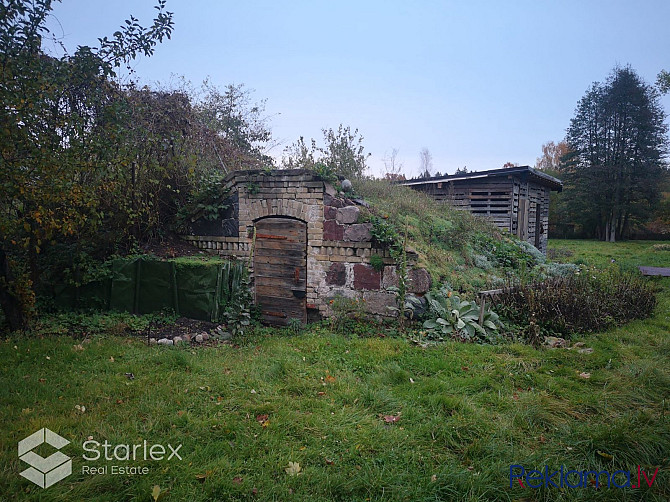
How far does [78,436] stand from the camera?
125 inches

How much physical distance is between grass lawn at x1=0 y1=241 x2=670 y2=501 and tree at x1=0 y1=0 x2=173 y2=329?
1.60 m

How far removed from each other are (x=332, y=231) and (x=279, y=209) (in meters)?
1.25

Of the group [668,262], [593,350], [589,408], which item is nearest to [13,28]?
[589,408]

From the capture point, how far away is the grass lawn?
278 centimetres

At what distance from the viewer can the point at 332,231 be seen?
7.52 m

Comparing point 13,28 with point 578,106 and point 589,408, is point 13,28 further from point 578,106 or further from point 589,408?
point 578,106

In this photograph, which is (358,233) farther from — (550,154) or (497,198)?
A: (550,154)

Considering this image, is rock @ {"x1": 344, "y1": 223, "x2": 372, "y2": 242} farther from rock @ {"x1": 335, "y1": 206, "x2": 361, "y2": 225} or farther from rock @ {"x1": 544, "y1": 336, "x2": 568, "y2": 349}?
rock @ {"x1": 544, "y1": 336, "x2": 568, "y2": 349}

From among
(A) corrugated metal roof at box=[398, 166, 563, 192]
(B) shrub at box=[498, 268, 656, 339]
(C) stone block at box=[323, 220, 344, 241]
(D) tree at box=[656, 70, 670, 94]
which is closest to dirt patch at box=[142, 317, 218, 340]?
(C) stone block at box=[323, 220, 344, 241]

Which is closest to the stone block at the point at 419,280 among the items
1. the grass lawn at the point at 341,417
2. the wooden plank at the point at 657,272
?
the grass lawn at the point at 341,417

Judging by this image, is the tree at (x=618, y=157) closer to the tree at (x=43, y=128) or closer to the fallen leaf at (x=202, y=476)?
the tree at (x=43, y=128)

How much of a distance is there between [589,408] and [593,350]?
2.03 m

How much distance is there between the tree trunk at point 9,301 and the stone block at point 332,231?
517 centimetres

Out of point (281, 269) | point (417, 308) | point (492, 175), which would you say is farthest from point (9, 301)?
point (492, 175)
